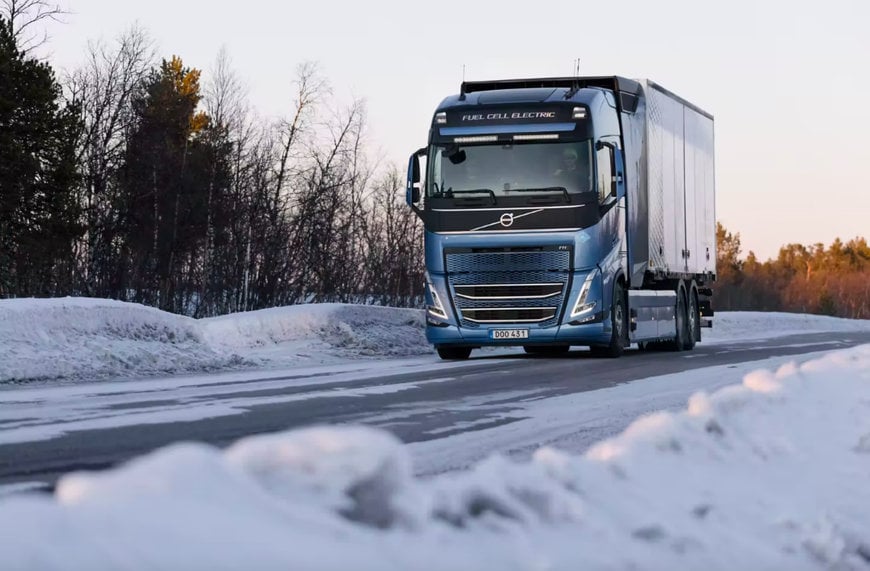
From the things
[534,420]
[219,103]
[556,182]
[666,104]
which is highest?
[219,103]

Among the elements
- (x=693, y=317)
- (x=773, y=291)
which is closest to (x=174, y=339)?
(x=693, y=317)

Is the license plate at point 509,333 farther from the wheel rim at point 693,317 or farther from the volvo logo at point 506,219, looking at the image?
the wheel rim at point 693,317

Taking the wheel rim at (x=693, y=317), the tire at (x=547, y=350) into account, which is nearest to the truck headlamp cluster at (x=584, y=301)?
the tire at (x=547, y=350)

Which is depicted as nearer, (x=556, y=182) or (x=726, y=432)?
(x=726, y=432)

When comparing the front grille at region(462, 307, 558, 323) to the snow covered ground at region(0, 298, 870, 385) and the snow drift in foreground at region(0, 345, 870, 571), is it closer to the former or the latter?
the snow covered ground at region(0, 298, 870, 385)

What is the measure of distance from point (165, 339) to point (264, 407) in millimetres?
7723

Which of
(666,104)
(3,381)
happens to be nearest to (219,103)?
(666,104)

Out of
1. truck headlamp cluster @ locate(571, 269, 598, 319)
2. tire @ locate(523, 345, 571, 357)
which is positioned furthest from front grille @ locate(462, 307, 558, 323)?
tire @ locate(523, 345, 571, 357)

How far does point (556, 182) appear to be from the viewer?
1889cm

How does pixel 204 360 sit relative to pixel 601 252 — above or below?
below

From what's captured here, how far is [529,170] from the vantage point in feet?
62.0

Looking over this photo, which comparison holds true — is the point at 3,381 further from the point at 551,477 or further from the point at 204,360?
the point at 551,477

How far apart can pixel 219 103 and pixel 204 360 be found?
32.7m

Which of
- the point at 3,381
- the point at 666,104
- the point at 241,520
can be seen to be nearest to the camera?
the point at 241,520
